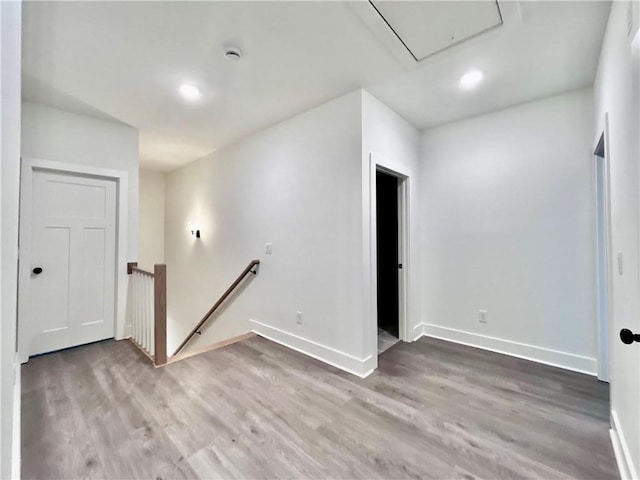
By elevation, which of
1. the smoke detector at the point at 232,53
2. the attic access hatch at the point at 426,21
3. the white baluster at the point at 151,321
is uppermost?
the attic access hatch at the point at 426,21

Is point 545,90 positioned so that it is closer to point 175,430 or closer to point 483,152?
point 483,152

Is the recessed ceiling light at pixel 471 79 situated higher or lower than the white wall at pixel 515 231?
higher

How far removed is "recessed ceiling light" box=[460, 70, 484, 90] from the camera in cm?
229

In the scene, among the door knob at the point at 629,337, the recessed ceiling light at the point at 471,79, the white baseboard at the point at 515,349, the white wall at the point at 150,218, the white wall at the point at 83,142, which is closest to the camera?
the door knob at the point at 629,337

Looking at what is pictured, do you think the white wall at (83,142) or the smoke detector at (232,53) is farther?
the white wall at (83,142)

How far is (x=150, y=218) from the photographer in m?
5.29

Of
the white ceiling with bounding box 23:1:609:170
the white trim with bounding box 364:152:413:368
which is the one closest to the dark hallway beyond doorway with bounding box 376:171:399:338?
the white trim with bounding box 364:152:413:368

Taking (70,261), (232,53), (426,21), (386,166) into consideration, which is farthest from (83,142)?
(426,21)

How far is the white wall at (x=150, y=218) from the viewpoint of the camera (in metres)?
5.19

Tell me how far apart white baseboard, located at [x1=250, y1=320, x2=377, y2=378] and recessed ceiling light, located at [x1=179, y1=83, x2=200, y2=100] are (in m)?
2.46

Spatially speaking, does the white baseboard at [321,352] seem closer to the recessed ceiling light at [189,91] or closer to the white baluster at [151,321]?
the white baluster at [151,321]

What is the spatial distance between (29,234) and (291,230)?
2.46 metres

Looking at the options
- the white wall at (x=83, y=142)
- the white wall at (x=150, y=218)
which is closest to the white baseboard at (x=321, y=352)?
the white wall at (x=83, y=142)

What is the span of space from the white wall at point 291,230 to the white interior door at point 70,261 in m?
1.30
